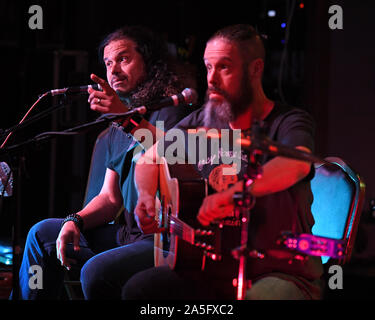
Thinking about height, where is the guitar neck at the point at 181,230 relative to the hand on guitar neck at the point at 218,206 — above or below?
below

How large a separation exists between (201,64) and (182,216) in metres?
2.23

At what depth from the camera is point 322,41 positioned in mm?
4371

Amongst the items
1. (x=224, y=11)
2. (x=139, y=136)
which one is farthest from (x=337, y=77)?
(x=139, y=136)

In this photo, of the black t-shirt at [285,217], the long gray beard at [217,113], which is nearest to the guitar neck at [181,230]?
the black t-shirt at [285,217]

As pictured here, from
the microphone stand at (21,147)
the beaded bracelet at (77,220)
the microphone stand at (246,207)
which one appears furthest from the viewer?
the beaded bracelet at (77,220)

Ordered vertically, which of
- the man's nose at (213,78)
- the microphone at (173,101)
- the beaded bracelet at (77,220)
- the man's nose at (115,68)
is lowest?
the beaded bracelet at (77,220)

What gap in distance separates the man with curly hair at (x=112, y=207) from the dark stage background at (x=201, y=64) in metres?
0.94

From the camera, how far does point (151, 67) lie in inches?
114

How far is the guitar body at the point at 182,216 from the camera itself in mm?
2010

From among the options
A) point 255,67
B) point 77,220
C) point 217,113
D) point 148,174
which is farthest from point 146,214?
point 255,67

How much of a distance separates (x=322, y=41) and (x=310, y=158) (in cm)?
303

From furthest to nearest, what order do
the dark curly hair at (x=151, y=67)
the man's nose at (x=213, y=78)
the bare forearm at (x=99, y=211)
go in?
1. the dark curly hair at (x=151, y=67)
2. the bare forearm at (x=99, y=211)
3. the man's nose at (x=213, y=78)

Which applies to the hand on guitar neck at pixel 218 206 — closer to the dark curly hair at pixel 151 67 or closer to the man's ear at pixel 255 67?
the man's ear at pixel 255 67

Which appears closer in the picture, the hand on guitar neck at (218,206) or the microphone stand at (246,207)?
the microphone stand at (246,207)
